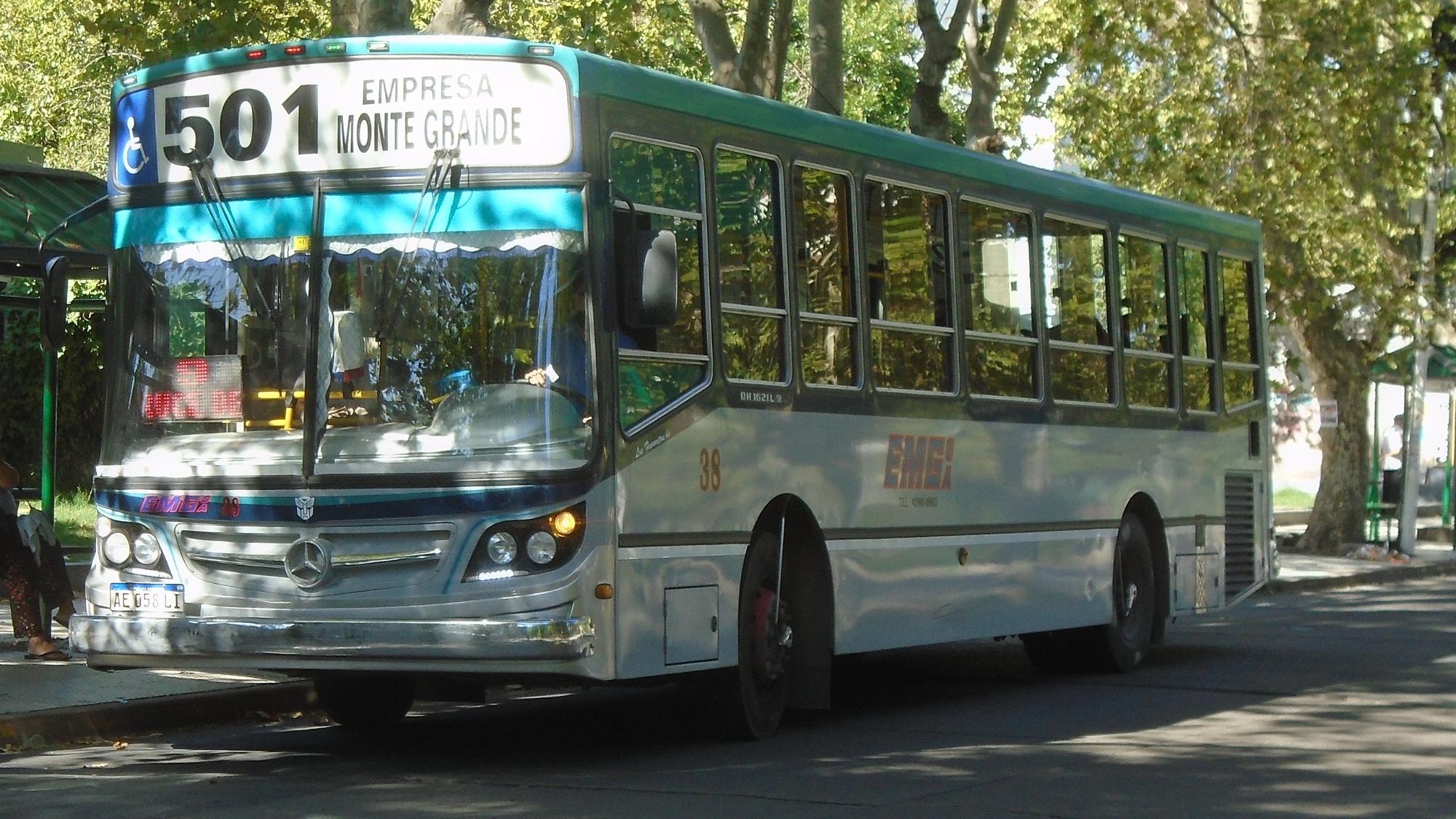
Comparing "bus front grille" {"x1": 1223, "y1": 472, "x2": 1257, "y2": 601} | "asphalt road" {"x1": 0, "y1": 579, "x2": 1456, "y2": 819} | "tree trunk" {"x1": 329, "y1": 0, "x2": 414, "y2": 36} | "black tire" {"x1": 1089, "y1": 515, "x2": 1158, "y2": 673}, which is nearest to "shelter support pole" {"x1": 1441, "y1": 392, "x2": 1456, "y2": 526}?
"bus front grille" {"x1": 1223, "y1": 472, "x2": 1257, "y2": 601}

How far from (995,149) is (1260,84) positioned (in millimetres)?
5592

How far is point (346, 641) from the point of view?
9055 millimetres

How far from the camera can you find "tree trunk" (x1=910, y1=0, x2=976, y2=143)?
67.8 ft

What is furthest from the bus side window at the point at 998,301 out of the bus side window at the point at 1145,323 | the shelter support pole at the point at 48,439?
the shelter support pole at the point at 48,439

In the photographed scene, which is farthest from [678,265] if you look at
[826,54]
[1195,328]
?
[826,54]

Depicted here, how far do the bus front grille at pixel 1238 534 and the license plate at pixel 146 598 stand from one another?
8.96 meters

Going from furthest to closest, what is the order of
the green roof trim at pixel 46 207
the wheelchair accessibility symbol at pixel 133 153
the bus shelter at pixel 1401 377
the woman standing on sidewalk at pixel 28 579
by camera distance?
the bus shelter at pixel 1401 377 < the green roof trim at pixel 46 207 < the woman standing on sidewalk at pixel 28 579 < the wheelchair accessibility symbol at pixel 133 153

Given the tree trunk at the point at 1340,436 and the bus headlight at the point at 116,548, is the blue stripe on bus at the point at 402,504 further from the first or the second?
the tree trunk at the point at 1340,436

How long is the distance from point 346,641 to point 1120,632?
702 cm

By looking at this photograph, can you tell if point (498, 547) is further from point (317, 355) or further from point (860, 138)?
point (860, 138)

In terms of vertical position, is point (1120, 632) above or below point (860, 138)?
below

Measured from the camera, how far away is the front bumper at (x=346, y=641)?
29.3 ft

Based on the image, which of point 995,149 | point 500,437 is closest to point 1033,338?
point 500,437

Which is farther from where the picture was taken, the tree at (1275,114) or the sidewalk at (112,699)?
the tree at (1275,114)
